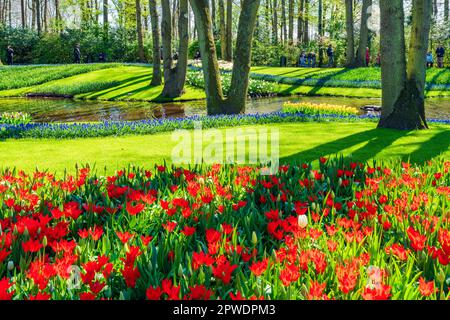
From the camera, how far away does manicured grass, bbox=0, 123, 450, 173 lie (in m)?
7.73

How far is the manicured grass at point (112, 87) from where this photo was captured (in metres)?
24.2

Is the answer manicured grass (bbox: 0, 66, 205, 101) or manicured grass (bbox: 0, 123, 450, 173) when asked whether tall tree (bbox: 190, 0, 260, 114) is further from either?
manicured grass (bbox: 0, 66, 205, 101)

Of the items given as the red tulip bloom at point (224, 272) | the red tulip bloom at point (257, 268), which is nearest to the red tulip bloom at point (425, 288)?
the red tulip bloom at point (257, 268)

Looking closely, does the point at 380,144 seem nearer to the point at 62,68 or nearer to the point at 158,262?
the point at 158,262

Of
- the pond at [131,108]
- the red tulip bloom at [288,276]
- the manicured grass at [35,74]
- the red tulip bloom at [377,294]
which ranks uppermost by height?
the manicured grass at [35,74]

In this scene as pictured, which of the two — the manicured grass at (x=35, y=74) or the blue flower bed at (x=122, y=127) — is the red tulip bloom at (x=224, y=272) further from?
the manicured grass at (x=35, y=74)

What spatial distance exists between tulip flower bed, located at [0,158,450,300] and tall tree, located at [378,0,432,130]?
4956 millimetres

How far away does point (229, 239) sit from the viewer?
3436 millimetres

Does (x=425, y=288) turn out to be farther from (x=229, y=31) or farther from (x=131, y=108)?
(x=229, y=31)

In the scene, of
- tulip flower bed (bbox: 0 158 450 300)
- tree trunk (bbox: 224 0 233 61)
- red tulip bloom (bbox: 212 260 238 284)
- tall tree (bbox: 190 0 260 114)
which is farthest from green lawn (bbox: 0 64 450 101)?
red tulip bloom (bbox: 212 260 238 284)

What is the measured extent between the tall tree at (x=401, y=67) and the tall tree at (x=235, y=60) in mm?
3810

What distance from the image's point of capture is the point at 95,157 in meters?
8.16
